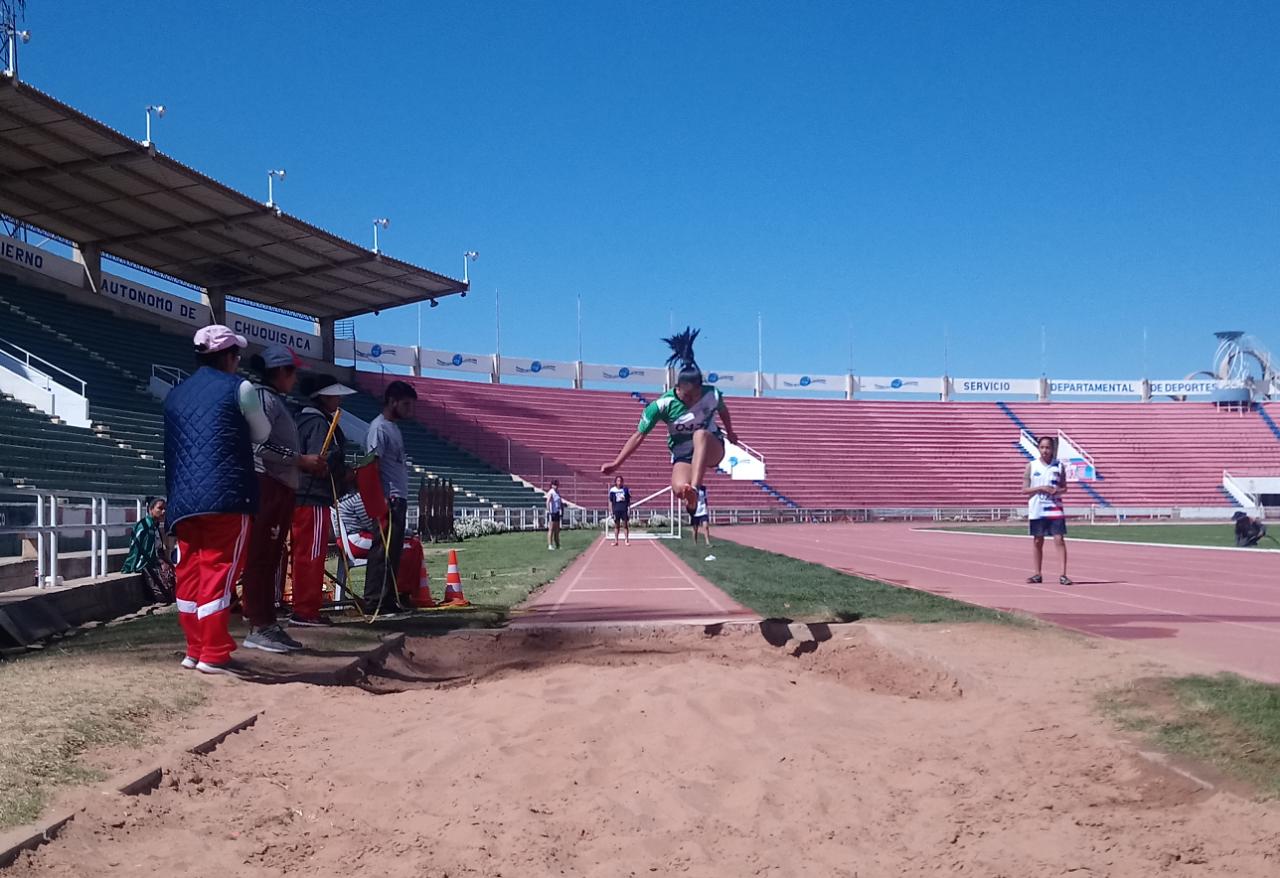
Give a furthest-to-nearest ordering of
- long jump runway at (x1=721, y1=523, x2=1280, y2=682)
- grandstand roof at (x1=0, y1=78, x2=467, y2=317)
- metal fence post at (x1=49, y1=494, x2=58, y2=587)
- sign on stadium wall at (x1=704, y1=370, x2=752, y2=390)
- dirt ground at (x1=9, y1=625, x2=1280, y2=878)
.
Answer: sign on stadium wall at (x1=704, y1=370, x2=752, y2=390) → grandstand roof at (x1=0, y1=78, x2=467, y2=317) → metal fence post at (x1=49, y1=494, x2=58, y2=587) → long jump runway at (x1=721, y1=523, x2=1280, y2=682) → dirt ground at (x1=9, y1=625, x2=1280, y2=878)

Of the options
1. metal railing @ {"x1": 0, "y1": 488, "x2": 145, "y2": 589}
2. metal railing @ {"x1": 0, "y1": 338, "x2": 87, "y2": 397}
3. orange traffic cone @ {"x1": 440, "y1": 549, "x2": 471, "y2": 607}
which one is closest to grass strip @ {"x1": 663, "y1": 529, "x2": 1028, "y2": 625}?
orange traffic cone @ {"x1": 440, "y1": 549, "x2": 471, "y2": 607}

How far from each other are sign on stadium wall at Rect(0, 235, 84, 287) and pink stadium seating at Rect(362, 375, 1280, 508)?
59.7 feet

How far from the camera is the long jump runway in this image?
7277 millimetres

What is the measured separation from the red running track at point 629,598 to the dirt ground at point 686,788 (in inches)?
92.4

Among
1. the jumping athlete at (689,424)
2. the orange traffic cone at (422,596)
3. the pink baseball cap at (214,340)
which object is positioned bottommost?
the orange traffic cone at (422,596)

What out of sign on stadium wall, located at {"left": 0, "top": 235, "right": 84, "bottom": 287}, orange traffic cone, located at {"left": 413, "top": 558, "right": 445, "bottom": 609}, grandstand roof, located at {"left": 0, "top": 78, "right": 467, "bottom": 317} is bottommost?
orange traffic cone, located at {"left": 413, "top": 558, "right": 445, "bottom": 609}

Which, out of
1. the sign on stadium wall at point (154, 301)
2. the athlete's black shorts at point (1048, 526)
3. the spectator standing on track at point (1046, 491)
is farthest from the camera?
the sign on stadium wall at point (154, 301)

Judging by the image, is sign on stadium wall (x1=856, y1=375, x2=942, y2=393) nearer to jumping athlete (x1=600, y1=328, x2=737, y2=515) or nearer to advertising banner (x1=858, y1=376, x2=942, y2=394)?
advertising banner (x1=858, y1=376, x2=942, y2=394)

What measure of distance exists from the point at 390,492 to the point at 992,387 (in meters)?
61.9

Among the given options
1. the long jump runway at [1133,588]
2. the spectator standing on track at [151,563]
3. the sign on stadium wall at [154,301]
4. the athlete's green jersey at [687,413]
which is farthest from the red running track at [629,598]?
the sign on stadium wall at [154,301]

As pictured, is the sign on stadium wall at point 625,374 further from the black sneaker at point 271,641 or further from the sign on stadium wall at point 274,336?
the black sneaker at point 271,641

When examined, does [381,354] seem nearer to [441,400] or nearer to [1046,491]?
[441,400]

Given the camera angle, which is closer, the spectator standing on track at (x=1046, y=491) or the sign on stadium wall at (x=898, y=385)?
the spectator standing on track at (x=1046, y=491)

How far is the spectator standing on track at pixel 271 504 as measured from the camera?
266 inches
